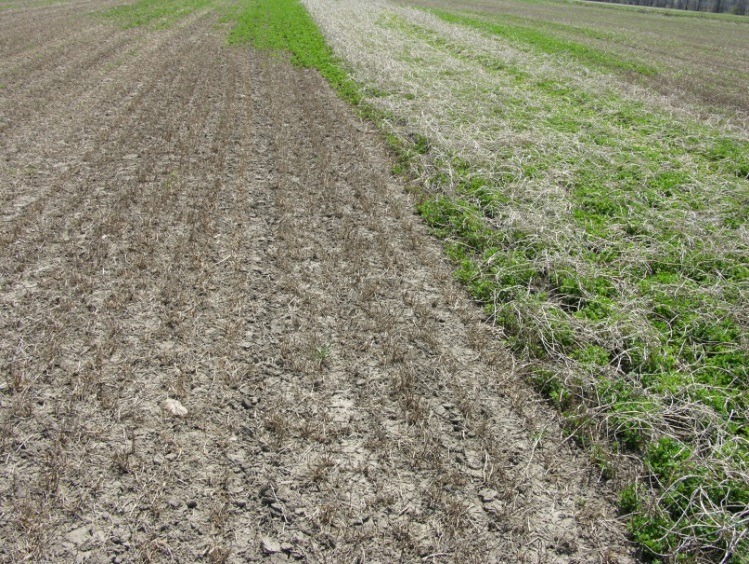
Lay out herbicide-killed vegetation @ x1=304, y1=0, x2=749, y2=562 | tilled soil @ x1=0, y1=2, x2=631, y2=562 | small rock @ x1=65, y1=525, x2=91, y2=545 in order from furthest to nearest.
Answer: herbicide-killed vegetation @ x1=304, y1=0, x2=749, y2=562, tilled soil @ x1=0, y1=2, x2=631, y2=562, small rock @ x1=65, y1=525, x2=91, y2=545

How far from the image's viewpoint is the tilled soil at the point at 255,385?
321 cm

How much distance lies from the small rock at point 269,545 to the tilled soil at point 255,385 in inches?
0.6

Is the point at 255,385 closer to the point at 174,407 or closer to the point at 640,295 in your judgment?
the point at 174,407

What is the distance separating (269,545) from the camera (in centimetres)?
311

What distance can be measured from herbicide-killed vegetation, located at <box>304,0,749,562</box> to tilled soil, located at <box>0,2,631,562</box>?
1.27 ft

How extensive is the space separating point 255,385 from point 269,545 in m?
1.38

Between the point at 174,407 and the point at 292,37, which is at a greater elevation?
the point at 292,37

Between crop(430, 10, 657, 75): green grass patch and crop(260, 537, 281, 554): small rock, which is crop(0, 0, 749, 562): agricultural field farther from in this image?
crop(430, 10, 657, 75): green grass patch

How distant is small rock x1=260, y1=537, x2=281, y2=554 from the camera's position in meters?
3.08

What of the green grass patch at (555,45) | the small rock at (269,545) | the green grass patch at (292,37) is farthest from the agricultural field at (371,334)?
the green grass patch at (555,45)

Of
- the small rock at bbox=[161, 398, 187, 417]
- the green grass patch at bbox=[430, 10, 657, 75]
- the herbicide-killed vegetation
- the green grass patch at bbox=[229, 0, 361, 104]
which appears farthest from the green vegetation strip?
the green grass patch at bbox=[430, 10, 657, 75]

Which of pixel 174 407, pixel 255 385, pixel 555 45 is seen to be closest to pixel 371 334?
pixel 255 385

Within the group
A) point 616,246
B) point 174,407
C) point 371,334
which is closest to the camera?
point 174,407

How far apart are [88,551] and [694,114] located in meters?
13.4
